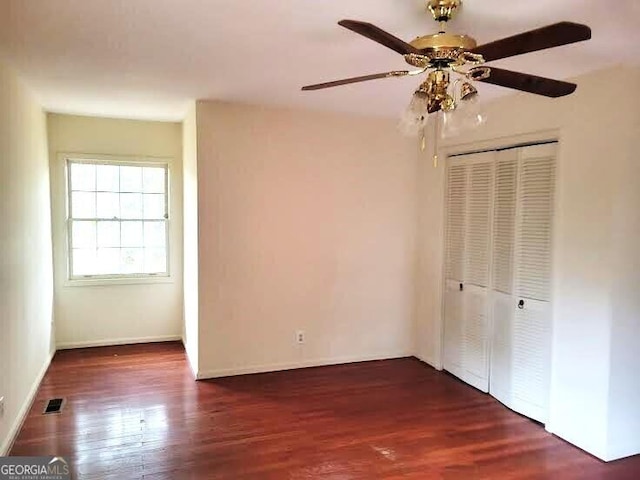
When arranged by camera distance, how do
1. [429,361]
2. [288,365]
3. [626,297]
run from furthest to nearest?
[429,361], [288,365], [626,297]

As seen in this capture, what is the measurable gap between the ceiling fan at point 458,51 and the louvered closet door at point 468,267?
6.09 ft

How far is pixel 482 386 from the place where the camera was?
3.95m

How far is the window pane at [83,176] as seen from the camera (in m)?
4.88

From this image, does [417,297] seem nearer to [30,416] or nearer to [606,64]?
[606,64]

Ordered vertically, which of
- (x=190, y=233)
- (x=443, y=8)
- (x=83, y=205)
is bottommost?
(x=190, y=233)

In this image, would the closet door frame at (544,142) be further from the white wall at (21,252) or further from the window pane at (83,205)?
the window pane at (83,205)

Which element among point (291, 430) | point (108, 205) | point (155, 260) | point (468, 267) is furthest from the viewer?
point (155, 260)

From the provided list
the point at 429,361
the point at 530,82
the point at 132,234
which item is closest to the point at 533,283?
the point at 429,361

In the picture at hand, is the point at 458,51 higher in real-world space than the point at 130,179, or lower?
higher

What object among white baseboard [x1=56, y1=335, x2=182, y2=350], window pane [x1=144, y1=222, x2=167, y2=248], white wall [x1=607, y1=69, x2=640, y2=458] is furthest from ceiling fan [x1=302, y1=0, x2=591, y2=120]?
white baseboard [x1=56, y1=335, x2=182, y2=350]

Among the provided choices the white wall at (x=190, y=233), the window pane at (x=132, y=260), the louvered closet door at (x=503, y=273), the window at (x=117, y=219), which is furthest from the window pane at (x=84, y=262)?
the louvered closet door at (x=503, y=273)

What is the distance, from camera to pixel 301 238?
4375mm

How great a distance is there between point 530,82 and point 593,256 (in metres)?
1.47

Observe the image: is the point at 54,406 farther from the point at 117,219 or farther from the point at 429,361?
the point at 429,361
